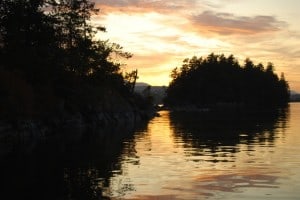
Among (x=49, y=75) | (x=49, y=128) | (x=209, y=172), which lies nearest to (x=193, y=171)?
(x=209, y=172)

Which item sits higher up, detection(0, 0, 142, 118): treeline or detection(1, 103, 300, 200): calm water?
detection(0, 0, 142, 118): treeline

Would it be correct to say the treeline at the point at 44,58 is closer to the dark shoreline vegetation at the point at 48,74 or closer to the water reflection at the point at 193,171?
the dark shoreline vegetation at the point at 48,74

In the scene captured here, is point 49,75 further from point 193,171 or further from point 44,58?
point 193,171

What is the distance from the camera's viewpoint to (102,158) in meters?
35.5

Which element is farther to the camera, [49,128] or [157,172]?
[49,128]

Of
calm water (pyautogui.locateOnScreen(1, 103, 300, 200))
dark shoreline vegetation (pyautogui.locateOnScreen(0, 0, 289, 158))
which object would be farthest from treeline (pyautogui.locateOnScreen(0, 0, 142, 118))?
calm water (pyautogui.locateOnScreen(1, 103, 300, 200))

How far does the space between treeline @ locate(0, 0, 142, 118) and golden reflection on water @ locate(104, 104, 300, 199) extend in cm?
1704

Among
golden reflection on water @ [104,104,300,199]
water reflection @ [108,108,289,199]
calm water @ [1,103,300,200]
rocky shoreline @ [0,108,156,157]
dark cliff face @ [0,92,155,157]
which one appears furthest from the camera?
dark cliff face @ [0,92,155,157]

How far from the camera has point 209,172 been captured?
27391mm

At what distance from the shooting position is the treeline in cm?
5456

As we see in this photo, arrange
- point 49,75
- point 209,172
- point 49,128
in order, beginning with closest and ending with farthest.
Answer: point 209,172 → point 49,128 → point 49,75

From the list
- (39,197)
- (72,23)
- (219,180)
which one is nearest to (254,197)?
(219,180)

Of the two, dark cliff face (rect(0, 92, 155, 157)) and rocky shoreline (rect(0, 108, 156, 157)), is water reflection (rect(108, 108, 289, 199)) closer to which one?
rocky shoreline (rect(0, 108, 156, 157))

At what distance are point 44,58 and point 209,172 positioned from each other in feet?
136
